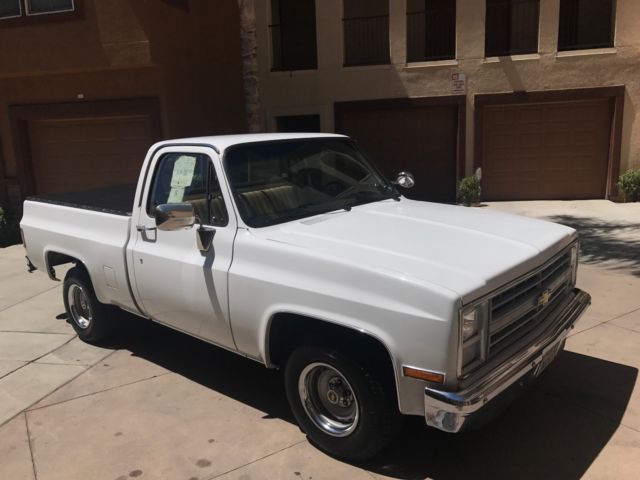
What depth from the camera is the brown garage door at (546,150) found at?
13.3 metres

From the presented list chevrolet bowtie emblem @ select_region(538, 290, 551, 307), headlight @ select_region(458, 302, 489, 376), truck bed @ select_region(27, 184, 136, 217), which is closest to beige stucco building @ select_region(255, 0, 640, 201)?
truck bed @ select_region(27, 184, 136, 217)

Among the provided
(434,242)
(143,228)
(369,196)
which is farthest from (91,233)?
A: (434,242)

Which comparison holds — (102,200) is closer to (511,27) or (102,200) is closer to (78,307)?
(78,307)

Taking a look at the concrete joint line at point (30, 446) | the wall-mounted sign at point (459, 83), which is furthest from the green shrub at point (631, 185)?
the concrete joint line at point (30, 446)

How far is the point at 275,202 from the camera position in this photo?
405cm

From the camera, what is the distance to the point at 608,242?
9094 millimetres

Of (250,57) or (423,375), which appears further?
(250,57)

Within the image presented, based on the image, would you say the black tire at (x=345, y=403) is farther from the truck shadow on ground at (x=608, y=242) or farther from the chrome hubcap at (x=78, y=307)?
the truck shadow on ground at (x=608, y=242)

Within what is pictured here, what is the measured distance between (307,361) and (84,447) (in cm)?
163

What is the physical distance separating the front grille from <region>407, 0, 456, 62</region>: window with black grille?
1169cm

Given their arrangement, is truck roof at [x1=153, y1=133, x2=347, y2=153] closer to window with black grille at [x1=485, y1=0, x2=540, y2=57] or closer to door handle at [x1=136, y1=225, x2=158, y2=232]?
door handle at [x1=136, y1=225, x2=158, y2=232]

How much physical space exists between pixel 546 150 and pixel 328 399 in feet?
38.2

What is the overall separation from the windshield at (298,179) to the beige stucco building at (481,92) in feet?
30.4

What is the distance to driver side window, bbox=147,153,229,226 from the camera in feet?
13.2
